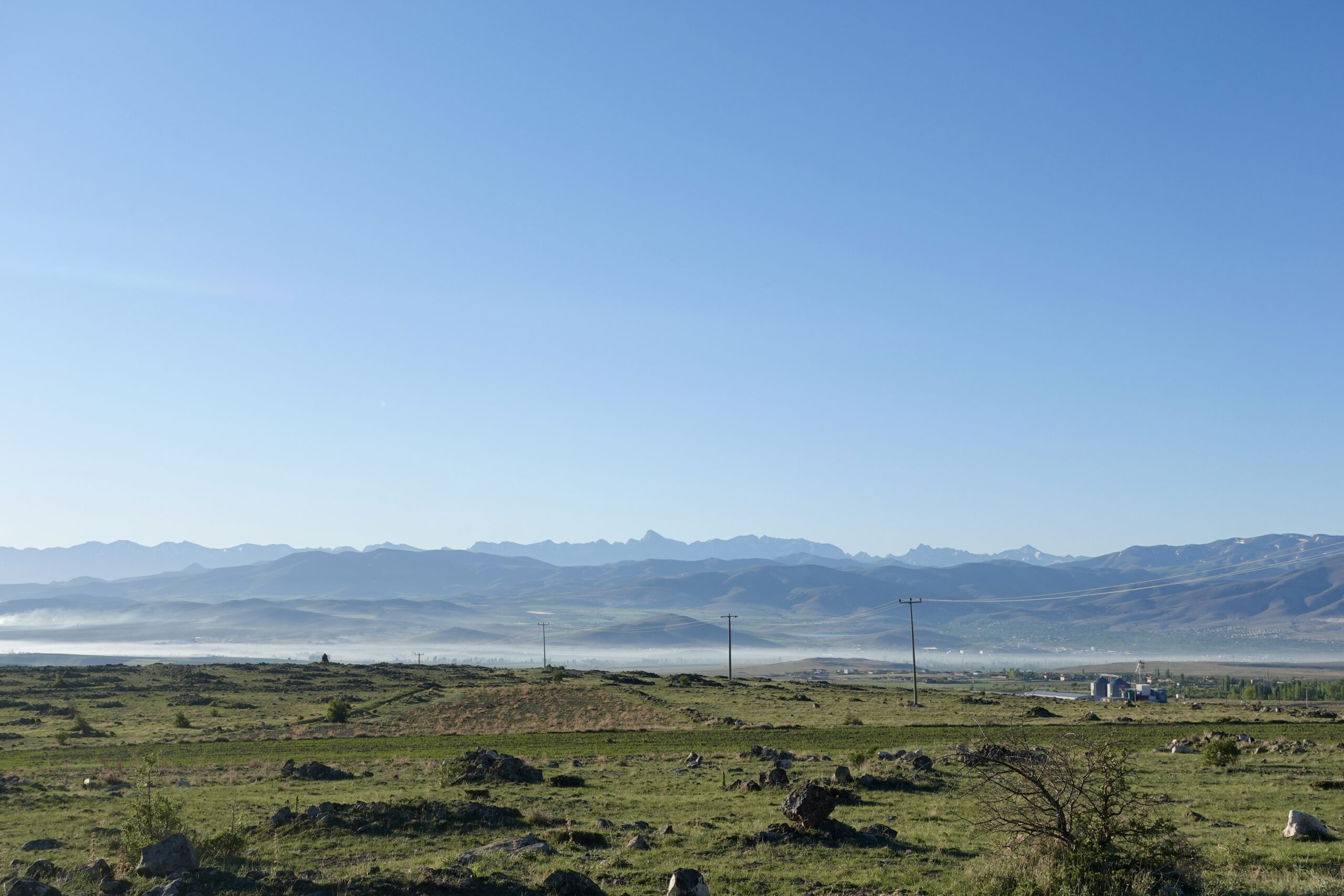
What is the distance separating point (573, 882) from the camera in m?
20.9

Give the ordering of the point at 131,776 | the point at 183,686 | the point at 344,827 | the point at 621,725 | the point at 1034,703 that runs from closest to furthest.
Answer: the point at 344,827, the point at 131,776, the point at 621,725, the point at 1034,703, the point at 183,686

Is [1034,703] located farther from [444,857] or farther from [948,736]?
[444,857]

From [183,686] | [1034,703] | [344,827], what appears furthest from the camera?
[183,686]

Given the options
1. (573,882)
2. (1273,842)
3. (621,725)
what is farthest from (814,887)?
(621,725)

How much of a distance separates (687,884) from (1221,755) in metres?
36.0

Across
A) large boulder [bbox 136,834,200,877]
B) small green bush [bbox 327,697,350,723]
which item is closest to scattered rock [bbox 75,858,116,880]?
large boulder [bbox 136,834,200,877]

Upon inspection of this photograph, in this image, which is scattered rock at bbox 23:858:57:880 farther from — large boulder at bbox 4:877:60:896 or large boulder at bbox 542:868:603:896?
large boulder at bbox 542:868:603:896

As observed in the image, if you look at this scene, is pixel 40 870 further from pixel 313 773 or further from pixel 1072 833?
pixel 1072 833

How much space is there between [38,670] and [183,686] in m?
43.4

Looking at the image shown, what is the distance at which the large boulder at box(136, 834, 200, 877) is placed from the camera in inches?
861

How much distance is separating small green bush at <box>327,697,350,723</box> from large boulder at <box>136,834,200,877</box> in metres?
64.7

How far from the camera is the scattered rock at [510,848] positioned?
23547 mm

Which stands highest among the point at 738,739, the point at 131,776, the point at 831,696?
the point at 131,776

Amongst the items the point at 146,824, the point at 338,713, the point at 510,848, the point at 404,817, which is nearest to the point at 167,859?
the point at 146,824
